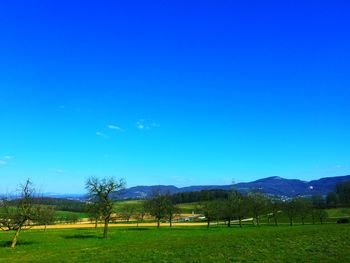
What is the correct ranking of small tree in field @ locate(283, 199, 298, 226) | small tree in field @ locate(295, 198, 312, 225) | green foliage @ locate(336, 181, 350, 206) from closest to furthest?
small tree in field @ locate(283, 199, 298, 226) → small tree in field @ locate(295, 198, 312, 225) → green foliage @ locate(336, 181, 350, 206)

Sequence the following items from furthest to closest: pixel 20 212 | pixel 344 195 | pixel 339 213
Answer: pixel 344 195 < pixel 339 213 < pixel 20 212

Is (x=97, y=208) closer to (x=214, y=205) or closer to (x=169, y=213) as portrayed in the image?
(x=169, y=213)

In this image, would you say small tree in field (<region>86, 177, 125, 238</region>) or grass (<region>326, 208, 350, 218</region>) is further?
grass (<region>326, 208, 350, 218</region>)

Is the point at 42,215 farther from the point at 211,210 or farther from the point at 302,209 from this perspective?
the point at 302,209

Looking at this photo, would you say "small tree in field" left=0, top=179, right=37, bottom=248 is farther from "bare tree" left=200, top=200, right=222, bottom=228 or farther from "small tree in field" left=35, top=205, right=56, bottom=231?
"bare tree" left=200, top=200, right=222, bottom=228

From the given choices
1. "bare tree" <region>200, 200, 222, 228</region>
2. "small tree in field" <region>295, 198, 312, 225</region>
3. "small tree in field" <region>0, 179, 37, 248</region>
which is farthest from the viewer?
"small tree in field" <region>295, 198, 312, 225</region>

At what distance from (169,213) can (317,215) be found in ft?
180

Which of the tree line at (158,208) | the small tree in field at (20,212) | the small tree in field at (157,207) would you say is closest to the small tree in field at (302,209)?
the tree line at (158,208)

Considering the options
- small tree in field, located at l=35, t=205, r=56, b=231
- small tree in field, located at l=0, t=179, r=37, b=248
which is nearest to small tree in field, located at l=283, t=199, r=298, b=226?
small tree in field, located at l=35, t=205, r=56, b=231

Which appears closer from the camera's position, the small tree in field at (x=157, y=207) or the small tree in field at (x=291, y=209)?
the small tree in field at (x=157, y=207)

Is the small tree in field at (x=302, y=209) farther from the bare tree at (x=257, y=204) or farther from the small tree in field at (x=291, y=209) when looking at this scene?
the bare tree at (x=257, y=204)

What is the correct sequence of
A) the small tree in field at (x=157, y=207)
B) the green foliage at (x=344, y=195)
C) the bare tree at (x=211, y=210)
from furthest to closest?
the green foliage at (x=344, y=195) < the bare tree at (x=211, y=210) < the small tree in field at (x=157, y=207)

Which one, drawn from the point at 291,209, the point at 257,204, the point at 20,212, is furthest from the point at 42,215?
the point at 291,209

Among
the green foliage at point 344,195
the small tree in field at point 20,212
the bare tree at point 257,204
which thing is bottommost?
the small tree in field at point 20,212
